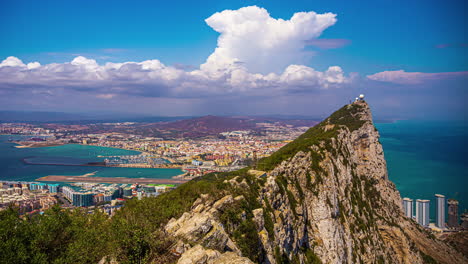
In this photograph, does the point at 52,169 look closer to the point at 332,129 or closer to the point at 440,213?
the point at 332,129

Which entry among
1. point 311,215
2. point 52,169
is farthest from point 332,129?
point 52,169

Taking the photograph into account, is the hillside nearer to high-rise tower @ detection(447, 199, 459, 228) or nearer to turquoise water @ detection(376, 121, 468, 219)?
high-rise tower @ detection(447, 199, 459, 228)

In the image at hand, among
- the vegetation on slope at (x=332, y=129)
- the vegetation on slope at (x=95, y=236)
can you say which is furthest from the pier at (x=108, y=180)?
the vegetation on slope at (x=95, y=236)

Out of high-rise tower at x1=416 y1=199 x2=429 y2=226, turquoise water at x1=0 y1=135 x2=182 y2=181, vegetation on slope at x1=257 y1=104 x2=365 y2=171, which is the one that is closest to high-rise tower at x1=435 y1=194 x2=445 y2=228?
high-rise tower at x1=416 y1=199 x2=429 y2=226

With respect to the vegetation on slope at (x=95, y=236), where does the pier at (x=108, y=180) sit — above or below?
below

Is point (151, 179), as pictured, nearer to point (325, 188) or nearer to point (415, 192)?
point (325, 188)

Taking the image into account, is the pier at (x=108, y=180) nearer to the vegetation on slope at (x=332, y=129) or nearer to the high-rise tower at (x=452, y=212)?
the vegetation on slope at (x=332, y=129)
